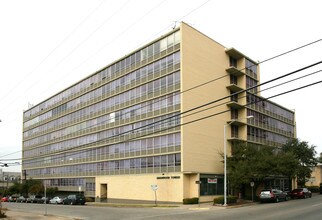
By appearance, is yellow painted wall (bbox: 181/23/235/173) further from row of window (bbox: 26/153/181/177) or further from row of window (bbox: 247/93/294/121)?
row of window (bbox: 247/93/294/121)

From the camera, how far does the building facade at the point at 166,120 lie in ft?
161

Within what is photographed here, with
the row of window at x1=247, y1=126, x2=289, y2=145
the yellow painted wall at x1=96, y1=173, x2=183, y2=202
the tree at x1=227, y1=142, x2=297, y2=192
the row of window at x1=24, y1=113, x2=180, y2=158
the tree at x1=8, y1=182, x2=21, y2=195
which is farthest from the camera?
the tree at x1=8, y1=182, x2=21, y2=195

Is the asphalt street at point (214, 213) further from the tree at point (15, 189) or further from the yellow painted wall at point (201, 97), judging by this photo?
the tree at point (15, 189)

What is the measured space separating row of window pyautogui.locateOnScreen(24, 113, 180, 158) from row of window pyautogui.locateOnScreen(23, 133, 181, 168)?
121 cm

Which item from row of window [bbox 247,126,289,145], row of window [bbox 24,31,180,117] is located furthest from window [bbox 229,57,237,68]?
row of window [bbox 24,31,180,117]

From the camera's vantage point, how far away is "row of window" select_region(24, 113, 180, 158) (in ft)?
165

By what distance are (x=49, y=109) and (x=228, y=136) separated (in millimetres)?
48101

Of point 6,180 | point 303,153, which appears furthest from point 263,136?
point 6,180

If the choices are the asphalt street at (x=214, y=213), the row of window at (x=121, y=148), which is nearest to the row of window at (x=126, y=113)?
the row of window at (x=121, y=148)

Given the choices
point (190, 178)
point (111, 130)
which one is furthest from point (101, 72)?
point (190, 178)

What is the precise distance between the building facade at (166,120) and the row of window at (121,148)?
Result: 0.16m

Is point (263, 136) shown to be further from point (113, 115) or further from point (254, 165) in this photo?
point (113, 115)

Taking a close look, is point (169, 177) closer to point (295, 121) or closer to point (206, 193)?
point (206, 193)

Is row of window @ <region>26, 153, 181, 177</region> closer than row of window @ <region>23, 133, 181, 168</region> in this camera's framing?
Yes
